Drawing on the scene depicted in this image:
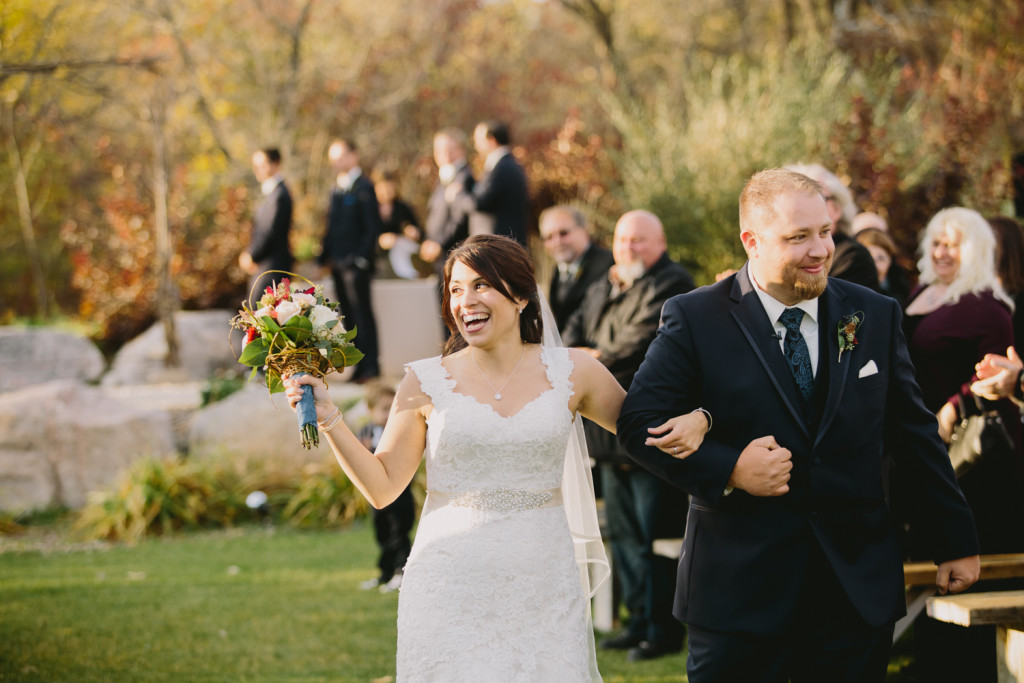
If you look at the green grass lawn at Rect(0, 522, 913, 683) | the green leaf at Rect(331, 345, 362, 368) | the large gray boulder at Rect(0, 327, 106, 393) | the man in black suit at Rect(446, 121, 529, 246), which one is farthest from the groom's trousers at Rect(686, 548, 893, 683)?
the large gray boulder at Rect(0, 327, 106, 393)

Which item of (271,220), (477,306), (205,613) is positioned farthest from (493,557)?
(271,220)

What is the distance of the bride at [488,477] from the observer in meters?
3.08

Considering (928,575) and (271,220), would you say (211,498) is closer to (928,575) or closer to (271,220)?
(271,220)

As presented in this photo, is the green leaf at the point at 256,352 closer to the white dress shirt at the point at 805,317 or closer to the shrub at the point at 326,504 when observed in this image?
the white dress shirt at the point at 805,317

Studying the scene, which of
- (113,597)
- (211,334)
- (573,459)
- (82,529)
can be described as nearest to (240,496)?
(82,529)

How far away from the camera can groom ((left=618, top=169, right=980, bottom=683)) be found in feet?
9.43

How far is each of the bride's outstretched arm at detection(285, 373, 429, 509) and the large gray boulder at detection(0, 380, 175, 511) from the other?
7114mm

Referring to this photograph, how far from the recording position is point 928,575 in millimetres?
4203

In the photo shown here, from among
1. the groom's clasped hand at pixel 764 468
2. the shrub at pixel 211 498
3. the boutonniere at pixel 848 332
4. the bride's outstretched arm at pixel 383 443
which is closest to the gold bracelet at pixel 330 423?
the bride's outstretched arm at pixel 383 443

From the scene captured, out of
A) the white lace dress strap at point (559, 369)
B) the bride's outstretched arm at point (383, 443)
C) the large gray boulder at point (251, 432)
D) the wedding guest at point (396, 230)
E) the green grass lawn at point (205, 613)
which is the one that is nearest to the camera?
the bride's outstretched arm at point (383, 443)

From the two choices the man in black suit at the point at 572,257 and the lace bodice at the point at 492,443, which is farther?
the man in black suit at the point at 572,257

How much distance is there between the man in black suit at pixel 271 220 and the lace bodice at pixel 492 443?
23.4 ft

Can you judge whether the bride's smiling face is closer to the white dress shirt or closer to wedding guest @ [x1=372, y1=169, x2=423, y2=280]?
the white dress shirt

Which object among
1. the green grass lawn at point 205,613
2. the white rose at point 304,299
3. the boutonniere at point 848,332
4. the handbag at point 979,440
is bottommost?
the green grass lawn at point 205,613
